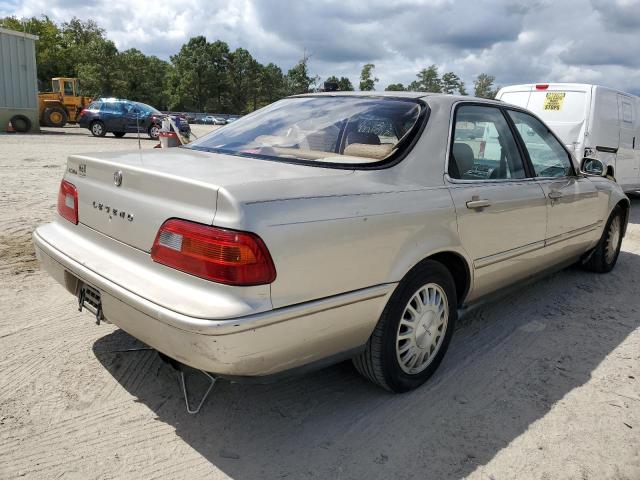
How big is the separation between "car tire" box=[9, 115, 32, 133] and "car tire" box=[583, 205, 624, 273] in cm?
2335

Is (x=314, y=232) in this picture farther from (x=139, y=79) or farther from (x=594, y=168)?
(x=139, y=79)

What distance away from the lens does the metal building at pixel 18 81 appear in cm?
2083

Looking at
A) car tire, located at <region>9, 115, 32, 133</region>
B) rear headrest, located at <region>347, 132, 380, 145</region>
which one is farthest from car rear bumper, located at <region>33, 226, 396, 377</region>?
car tire, located at <region>9, 115, 32, 133</region>

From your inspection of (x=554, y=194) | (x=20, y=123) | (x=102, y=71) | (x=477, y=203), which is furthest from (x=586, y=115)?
(x=102, y=71)

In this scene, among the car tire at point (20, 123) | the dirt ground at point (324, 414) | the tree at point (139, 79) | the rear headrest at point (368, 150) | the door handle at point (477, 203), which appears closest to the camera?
the dirt ground at point (324, 414)

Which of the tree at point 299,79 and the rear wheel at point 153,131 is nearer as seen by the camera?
the rear wheel at point 153,131

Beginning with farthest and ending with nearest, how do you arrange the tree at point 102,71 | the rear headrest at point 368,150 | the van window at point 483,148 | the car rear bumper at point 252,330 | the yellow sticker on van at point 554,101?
the tree at point 102,71, the yellow sticker on van at point 554,101, the van window at point 483,148, the rear headrest at point 368,150, the car rear bumper at point 252,330

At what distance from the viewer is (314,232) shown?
2180 mm

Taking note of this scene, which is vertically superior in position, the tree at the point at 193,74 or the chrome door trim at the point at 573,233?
the tree at the point at 193,74

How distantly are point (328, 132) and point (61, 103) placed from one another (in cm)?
2796

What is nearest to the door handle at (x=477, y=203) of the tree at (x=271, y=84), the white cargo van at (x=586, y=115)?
the white cargo van at (x=586, y=115)

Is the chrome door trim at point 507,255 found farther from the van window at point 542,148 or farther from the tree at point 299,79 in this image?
the tree at point 299,79

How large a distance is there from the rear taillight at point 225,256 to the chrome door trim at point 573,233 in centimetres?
266

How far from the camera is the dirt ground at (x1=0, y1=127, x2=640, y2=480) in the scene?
2334 millimetres
